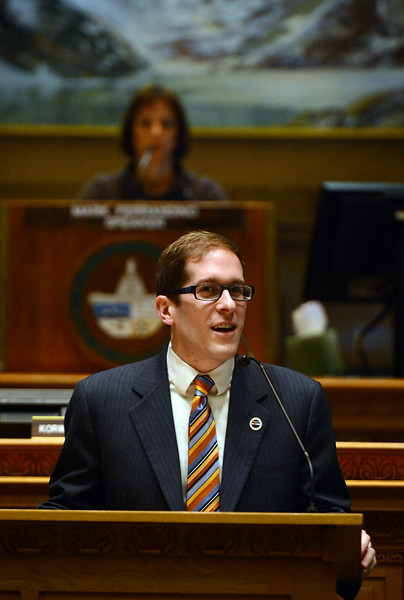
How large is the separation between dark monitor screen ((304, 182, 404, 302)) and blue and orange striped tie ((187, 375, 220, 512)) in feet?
3.86

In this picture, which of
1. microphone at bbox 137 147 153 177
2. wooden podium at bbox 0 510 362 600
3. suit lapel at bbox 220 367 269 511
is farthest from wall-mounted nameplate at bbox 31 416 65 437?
microphone at bbox 137 147 153 177

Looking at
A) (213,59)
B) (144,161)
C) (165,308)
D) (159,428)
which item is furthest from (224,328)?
(213,59)

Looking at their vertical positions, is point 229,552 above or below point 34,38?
below

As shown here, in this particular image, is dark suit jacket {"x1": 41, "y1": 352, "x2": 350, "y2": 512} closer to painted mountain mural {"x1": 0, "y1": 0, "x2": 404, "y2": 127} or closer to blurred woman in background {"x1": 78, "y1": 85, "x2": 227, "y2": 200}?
blurred woman in background {"x1": 78, "y1": 85, "x2": 227, "y2": 200}

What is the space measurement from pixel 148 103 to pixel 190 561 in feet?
14.2

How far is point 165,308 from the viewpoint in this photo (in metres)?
2.03

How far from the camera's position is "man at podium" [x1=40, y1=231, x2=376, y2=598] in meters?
1.84

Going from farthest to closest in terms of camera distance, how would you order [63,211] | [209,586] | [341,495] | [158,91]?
[158,91] < [63,211] < [341,495] < [209,586]

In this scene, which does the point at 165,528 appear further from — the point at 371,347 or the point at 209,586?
the point at 371,347

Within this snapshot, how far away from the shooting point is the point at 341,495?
188 cm

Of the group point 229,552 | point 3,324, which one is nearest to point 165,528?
point 229,552

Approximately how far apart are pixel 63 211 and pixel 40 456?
0.95 metres

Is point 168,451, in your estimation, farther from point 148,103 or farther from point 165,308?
point 148,103

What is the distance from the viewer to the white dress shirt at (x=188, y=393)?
6.31ft
